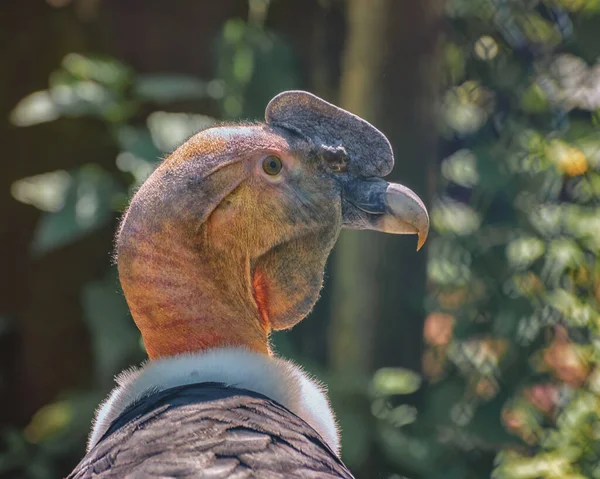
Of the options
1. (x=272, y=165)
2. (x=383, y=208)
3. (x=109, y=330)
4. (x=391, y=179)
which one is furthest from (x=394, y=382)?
(x=272, y=165)

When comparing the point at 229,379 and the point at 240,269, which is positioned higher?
the point at 240,269

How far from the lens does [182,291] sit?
7.81 feet

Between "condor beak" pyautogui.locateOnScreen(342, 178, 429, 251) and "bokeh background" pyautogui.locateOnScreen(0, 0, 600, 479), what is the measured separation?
2768 mm

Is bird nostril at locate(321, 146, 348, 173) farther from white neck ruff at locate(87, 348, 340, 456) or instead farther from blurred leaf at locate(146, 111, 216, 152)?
blurred leaf at locate(146, 111, 216, 152)

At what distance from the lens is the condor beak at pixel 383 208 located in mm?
2486

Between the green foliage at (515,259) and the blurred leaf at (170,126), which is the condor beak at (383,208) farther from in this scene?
the blurred leaf at (170,126)

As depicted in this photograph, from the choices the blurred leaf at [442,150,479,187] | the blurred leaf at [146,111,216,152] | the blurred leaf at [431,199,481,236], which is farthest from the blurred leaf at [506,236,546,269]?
the blurred leaf at [146,111,216,152]

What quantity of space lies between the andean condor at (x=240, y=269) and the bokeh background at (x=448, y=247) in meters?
2.74

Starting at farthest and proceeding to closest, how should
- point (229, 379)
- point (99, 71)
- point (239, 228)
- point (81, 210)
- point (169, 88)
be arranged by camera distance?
point (99, 71) < point (169, 88) < point (81, 210) < point (239, 228) < point (229, 379)

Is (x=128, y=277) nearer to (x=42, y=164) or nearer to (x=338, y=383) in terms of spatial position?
(x=338, y=383)

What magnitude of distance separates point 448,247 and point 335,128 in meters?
2.96

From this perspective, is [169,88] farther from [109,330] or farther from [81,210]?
[109,330]

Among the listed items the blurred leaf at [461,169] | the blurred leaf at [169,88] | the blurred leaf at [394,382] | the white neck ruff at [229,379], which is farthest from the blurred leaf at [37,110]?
the white neck ruff at [229,379]

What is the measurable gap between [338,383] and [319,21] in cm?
250
